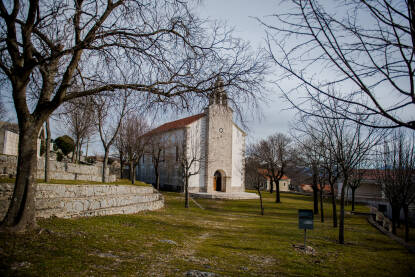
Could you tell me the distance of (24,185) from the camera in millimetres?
6340

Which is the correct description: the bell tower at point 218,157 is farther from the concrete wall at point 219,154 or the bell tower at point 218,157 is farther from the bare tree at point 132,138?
the bare tree at point 132,138

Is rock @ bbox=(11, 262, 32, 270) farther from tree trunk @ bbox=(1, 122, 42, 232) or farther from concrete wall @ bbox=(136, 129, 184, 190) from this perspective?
concrete wall @ bbox=(136, 129, 184, 190)

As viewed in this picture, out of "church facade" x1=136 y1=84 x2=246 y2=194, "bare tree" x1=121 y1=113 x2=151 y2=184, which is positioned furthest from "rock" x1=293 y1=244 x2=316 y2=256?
"church facade" x1=136 y1=84 x2=246 y2=194

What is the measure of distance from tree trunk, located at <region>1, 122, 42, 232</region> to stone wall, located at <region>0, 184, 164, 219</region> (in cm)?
115

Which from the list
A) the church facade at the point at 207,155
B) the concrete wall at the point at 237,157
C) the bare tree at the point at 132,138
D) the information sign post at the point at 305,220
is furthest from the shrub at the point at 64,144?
the information sign post at the point at 305,220

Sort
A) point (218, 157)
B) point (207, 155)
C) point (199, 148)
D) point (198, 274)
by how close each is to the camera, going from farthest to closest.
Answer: point (218, 157)
point (199, 148)
point (207, 155)
point (198, 274)

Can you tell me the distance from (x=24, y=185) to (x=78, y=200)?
3532 mm

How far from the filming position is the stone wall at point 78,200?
833 cm

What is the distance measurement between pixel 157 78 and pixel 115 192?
27.7 feet

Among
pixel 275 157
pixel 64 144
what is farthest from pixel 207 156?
pixel 64 144

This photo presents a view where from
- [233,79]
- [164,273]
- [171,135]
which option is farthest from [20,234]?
[171,135]

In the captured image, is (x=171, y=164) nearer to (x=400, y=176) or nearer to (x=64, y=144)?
(x=64, y=144)

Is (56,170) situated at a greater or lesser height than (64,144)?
lesser

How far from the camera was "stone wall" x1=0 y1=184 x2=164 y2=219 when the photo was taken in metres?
8.33
